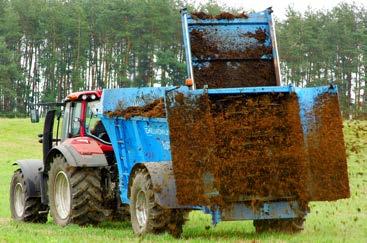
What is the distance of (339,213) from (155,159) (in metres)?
5.54

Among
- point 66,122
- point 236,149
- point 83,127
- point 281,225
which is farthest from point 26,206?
point 236,149

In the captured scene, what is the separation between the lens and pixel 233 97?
11211mm

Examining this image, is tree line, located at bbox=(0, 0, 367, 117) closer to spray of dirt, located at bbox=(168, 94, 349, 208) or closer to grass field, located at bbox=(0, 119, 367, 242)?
grass field, located at bbox=(0, 119, 367, 242)

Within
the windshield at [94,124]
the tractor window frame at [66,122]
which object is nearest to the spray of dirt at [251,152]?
the windshield at [94,124]

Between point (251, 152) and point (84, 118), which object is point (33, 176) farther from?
point (251, 152)

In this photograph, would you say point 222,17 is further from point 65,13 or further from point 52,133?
point 65,13

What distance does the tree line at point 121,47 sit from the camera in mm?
Result: 83812

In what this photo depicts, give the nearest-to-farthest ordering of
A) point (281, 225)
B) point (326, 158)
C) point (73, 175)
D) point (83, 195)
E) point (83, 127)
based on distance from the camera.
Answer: point (326, 158), point (281, 225), point (83, 195), point (73, 175), point (83, 127)

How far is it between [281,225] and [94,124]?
→ 160 inches

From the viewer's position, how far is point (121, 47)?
90250 millimetres

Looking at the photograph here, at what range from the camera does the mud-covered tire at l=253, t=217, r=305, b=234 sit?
12219mm

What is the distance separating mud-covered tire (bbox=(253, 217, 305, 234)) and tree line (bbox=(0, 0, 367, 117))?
222 feet

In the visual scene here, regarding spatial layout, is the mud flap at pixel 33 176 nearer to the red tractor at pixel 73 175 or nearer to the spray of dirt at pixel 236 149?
the red tractor at pixel 73 175

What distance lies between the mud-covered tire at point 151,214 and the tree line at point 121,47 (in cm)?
6872
